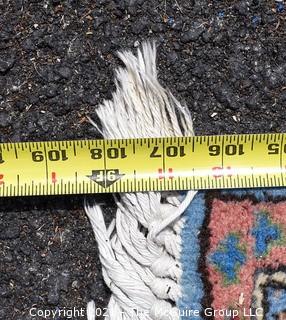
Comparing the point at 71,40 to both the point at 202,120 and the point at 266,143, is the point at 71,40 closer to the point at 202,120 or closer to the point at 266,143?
the point at 202,120

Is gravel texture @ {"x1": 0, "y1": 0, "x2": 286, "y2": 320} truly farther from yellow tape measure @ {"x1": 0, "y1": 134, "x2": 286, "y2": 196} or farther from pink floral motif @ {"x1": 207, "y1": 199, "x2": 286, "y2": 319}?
pink floral motif @ {"x1": 207, "y1": 199, "x2": 286, "y2": 319}

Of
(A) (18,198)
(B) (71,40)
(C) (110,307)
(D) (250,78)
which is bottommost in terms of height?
(C) (110,307)

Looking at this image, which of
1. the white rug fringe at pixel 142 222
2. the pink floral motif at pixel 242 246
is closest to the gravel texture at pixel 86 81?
the white rug fringe at pixel 142 222

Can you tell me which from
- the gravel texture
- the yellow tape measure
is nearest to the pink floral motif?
the yellow tape measure

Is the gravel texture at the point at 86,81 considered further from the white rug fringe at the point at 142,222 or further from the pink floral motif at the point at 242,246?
the pink floral motif at the point at 242,246

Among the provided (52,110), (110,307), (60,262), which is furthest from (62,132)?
(110,307)

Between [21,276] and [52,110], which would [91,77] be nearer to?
[52,110]

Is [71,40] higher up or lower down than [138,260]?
higher up

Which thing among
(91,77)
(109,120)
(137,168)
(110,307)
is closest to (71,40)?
(91,77)
